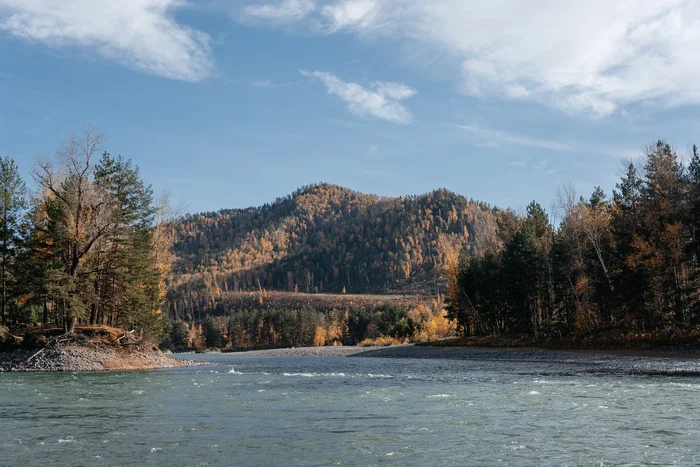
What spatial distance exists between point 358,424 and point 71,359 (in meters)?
32.4

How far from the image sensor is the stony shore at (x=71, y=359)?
39.4m

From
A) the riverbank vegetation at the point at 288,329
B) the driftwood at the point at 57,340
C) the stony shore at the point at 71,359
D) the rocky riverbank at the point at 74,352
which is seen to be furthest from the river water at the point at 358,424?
the riverbank vegetation at the point at 288,329

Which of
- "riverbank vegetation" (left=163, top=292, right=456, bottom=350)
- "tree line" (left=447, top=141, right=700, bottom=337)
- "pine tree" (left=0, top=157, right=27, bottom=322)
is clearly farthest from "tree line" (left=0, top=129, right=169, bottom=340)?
"riverbank vegetation" (left=163, top=292, right=456, bottom=350)

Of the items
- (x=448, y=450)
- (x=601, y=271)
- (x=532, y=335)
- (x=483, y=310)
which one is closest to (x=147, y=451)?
(x=448, y=450)

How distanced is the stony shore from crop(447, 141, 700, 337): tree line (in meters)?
43.5

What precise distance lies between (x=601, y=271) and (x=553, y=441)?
49.1 meters

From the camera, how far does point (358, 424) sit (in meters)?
15.5

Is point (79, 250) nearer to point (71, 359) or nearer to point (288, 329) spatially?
point (71, 359)

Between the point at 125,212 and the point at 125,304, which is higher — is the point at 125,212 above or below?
above

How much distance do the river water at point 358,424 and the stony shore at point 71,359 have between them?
1266cm

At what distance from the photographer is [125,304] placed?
151 feet

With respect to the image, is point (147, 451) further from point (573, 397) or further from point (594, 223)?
point (594, 223)

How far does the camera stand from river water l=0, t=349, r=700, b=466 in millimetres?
11453

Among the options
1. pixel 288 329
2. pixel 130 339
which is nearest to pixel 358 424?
pixel 130 339
